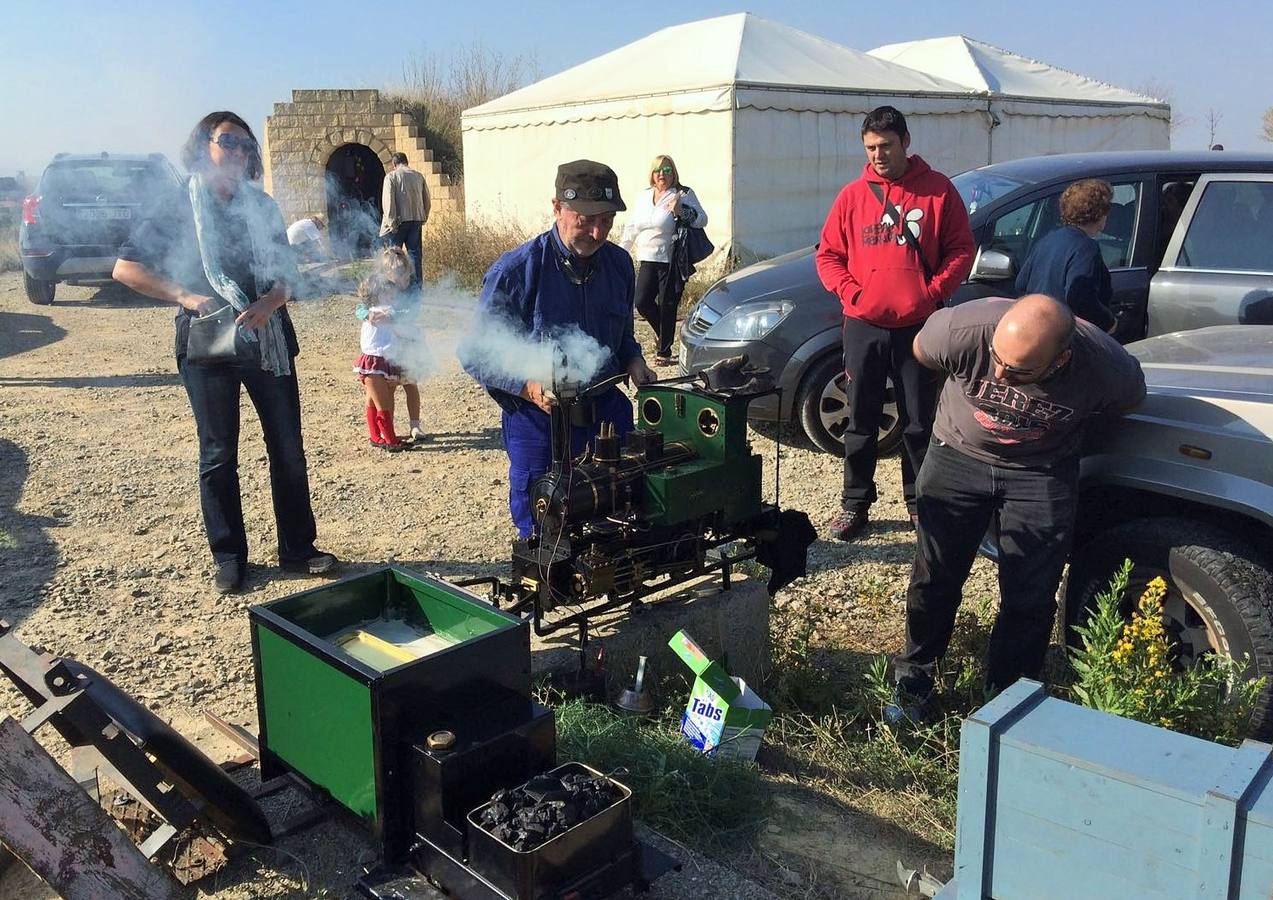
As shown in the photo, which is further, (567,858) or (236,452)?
(236,452)

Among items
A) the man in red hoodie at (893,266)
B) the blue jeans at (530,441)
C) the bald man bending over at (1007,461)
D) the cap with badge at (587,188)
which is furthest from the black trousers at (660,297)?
the bald man bending over at (1007,461)

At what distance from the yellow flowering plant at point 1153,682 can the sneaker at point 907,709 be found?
0.65 m

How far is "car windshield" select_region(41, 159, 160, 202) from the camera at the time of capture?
5.60m

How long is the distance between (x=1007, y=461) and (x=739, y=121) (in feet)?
33.6

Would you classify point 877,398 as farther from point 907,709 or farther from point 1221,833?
point 1221,833

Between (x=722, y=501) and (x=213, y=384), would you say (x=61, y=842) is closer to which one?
(x=722, y=501)

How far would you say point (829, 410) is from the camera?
23.1ft

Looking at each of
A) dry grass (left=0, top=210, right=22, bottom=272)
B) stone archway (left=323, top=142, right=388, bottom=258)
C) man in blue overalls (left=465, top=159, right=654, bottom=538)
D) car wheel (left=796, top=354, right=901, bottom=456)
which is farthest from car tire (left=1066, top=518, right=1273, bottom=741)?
stone archway (left=323, top=142, right=388, bottom=258)

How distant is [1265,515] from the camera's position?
358 centimetres

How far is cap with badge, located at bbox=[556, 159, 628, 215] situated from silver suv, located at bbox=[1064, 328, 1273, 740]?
1957mm

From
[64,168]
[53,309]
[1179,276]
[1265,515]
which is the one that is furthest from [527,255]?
[53,309]

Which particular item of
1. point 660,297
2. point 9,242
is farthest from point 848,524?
point 9,242

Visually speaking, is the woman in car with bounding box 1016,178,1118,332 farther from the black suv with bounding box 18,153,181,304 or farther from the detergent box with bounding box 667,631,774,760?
the black suv with bounding box 18,153,181,304

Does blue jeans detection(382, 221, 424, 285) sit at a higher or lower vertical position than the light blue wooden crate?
higher
